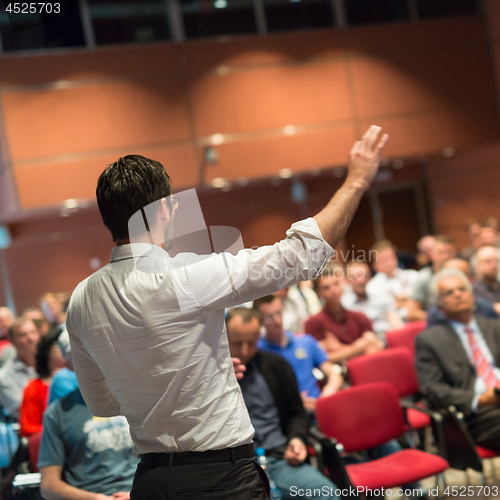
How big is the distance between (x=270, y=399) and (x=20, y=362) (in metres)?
2.12

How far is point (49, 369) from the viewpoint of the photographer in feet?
9.64

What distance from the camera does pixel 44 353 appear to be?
2.92m

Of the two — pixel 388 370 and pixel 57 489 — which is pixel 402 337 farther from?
pixel 57 489

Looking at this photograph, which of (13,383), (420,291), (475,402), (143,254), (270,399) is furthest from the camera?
(420,291)

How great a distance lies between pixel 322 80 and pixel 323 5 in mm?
1145

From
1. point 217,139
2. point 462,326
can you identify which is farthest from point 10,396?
point 217,139

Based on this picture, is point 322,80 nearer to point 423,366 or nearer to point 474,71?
point 474,71

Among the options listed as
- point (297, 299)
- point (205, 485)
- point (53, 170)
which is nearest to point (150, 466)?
point (205, 485)

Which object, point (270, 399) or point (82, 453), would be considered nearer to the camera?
point (82, 453)

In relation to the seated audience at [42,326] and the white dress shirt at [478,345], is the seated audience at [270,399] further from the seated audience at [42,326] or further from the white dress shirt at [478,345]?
the seated audience at [42,326]

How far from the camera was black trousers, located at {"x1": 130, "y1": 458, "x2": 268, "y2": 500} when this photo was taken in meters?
Result: 1.12

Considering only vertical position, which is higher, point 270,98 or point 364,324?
point 270,98

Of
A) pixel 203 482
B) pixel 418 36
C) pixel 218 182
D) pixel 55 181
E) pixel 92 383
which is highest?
pixel 418 36

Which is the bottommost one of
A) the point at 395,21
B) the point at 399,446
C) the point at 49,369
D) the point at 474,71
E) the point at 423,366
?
the point at 399,446
